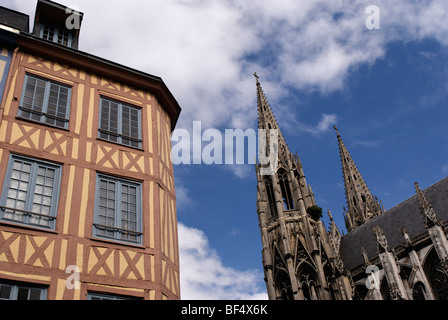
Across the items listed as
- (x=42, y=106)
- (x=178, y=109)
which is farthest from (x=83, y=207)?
(x=178, y=109)

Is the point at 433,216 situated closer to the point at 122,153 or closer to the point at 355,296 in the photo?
the point at 355,296

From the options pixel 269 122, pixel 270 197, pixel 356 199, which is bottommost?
pixel 270 197

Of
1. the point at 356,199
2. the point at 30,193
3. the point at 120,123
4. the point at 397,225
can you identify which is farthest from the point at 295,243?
the point at 30,193

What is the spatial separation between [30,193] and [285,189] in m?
29.6

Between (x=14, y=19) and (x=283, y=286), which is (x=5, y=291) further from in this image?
(x=283, y=286)

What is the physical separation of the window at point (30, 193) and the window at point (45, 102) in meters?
1.12

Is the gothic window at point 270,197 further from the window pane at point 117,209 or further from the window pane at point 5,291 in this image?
the window pane at point 5,291

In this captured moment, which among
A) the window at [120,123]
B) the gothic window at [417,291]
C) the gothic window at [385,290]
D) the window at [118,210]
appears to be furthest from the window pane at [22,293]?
the gothic window at [385,290]

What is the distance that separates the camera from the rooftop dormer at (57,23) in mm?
10688

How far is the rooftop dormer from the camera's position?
1069 centimetres

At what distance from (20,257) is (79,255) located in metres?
0.92

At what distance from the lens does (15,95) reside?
8633 millimetres

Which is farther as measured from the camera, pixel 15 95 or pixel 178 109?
pixel 178 109

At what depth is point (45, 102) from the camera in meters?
8.96
